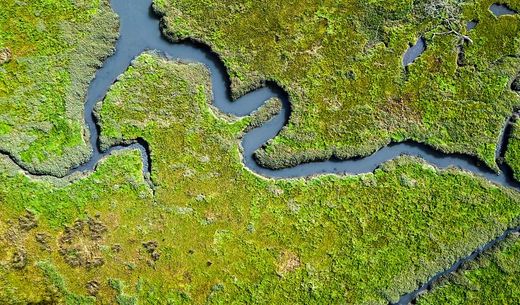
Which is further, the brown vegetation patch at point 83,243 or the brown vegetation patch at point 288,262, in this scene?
the brown vegetation patch at point 288,262

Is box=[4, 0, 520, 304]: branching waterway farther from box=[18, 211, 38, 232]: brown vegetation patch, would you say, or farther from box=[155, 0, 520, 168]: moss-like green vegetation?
box=[18, 211, 38, 232]: brown vegetation patch

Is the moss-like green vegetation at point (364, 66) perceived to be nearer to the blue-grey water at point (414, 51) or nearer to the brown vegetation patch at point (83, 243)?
the blue-grey water at point (414, 51)

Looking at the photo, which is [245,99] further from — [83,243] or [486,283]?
[486,283]

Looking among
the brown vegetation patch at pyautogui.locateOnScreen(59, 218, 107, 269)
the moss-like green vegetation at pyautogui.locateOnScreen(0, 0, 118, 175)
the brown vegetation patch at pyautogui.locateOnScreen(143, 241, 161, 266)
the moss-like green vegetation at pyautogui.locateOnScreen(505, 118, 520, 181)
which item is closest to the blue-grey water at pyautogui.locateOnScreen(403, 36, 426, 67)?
the moss-like green vegetation at pyautogui.locateOnScreen(505, 118, 520, 181)

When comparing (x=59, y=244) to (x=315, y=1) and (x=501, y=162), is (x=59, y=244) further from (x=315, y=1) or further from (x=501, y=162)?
(x=501, y=162)

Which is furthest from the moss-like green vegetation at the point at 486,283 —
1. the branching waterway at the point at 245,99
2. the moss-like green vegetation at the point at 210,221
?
the moss-like green vegetation at the point at 210,221

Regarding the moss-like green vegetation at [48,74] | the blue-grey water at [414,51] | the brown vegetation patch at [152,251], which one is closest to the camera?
the brown vegetation patch at [152,251]
